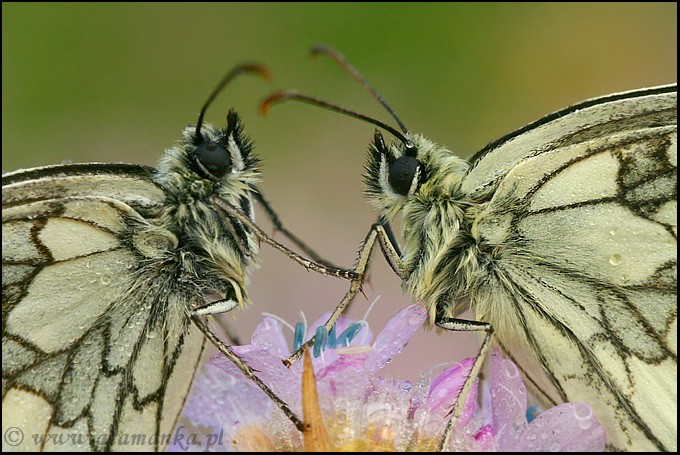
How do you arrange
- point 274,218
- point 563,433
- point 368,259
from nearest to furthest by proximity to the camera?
1. point 563,433
2. point 368,259
3. point 274,218

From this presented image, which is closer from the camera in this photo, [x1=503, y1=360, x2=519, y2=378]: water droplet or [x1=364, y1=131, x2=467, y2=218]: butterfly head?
[x1=503, y1=360, x2=519, y2=378]: water droplet

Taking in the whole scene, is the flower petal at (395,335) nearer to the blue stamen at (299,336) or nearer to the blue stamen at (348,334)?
the blue stamen at (348,334)

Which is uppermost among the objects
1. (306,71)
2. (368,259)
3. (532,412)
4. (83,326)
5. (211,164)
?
(306,71)

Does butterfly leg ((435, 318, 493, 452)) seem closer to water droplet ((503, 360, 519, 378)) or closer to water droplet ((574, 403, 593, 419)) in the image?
water droplet ((503, 360, 519, 378))

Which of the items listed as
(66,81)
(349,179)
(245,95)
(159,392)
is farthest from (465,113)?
(159,392)

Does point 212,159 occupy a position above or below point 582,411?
above

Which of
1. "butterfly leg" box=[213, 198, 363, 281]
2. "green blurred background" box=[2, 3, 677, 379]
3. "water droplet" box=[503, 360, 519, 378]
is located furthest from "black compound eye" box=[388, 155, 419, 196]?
"green blurred background" box=[2, 3, 677, 379]

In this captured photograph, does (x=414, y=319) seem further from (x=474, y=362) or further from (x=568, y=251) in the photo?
(x=568, y=251)

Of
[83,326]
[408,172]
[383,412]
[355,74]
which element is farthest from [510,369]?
[83,326]
